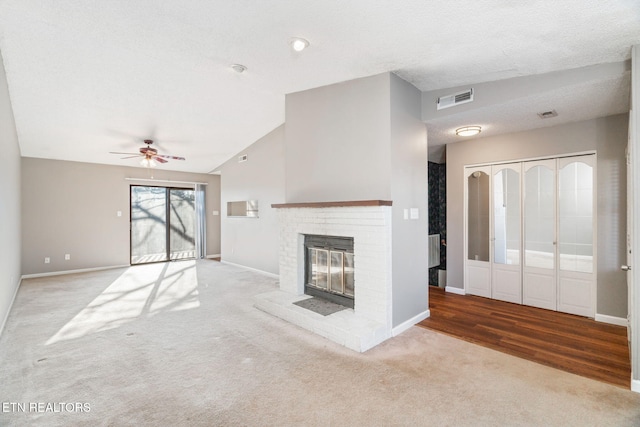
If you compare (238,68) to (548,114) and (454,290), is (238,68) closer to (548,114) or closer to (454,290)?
(548,114)

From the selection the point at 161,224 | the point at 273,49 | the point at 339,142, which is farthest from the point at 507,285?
the point at 161,224

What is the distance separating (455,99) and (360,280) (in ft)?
7.76

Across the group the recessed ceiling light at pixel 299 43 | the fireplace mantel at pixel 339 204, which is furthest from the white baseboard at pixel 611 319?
the recessed ceiling light at pixel 299 43

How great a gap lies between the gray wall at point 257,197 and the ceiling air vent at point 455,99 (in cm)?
306

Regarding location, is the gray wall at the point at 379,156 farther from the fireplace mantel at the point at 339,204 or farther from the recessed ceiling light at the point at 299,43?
the recessed ceiling light at the point at 299,43

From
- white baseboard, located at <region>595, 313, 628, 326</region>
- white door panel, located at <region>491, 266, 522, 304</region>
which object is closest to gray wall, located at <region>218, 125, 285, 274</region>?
white door panel, located at <region>491, 266, 522, 304</region>

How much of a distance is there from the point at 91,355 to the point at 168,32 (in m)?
3.09

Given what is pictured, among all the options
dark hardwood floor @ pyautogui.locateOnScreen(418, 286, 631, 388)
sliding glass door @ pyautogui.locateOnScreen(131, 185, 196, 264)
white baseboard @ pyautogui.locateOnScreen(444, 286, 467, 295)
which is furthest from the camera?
sliding glass door @ pyautogui.locateOnScreen(131, 185, 196, 264)

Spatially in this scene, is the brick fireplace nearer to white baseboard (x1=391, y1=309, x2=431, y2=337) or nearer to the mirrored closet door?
white baseboard (x1=391, y1=309, x2=431, y2=337)

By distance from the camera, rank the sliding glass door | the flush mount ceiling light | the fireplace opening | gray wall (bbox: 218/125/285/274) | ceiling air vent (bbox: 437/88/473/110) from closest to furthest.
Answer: ceiling air vent (bbox: 437/88/473/110) → the fireplace opening → the flush mount ceiling light → gray wall (bbox: 218/125/285/274) → the sliding glass door

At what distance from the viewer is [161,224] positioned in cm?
800

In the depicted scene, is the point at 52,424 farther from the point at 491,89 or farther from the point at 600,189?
the point at 600,189

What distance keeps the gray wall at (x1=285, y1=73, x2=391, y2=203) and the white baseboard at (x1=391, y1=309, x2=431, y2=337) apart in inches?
56.8

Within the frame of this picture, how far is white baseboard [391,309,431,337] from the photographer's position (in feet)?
10.6
